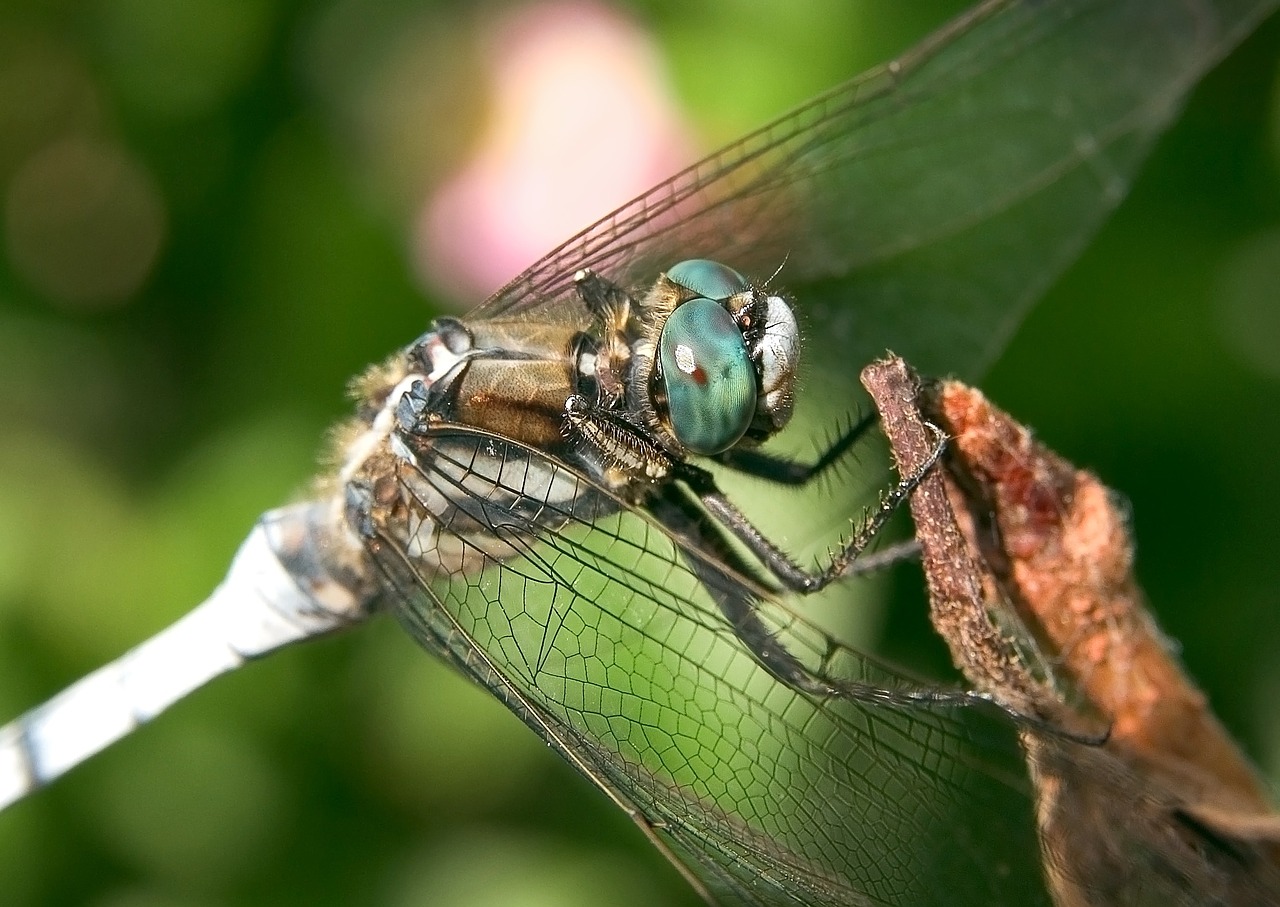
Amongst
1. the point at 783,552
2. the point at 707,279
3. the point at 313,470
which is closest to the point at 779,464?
the point at 783,552

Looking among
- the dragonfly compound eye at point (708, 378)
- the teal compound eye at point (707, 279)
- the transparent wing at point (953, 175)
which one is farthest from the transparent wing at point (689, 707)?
the transparent wing at point (953, 175)

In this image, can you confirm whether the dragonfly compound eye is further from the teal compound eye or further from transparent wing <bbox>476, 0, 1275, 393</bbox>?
transparent wing <bbox>476, 0, 1275, 393</bbox>

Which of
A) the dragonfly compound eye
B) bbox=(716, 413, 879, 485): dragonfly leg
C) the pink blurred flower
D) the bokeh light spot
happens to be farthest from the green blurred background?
the dragonfly compound eye

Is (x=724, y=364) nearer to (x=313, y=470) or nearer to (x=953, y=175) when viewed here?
(x=953, y=175)

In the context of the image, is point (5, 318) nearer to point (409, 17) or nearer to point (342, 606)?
point (409, 17)

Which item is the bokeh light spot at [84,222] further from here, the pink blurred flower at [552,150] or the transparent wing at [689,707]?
the transparent wing at [689,707]
